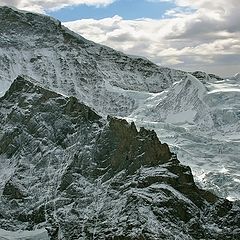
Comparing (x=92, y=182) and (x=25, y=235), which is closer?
(x=25, y=235)

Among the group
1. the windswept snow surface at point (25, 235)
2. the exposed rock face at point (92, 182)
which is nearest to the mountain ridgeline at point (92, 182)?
the exposed rock face at point (92, 182)

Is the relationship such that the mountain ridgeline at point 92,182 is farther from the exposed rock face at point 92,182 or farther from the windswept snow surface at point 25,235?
the windswept snow surface at point 25,235

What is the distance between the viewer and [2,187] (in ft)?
387

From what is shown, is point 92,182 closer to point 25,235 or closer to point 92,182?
point 92,182

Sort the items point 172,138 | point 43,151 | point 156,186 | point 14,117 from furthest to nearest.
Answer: point 172,138 → point 14,117 → point 43,151 → point 156,186

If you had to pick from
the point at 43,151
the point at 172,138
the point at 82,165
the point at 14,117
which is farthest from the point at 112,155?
the point at 172,138

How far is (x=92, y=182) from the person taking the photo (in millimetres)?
111562

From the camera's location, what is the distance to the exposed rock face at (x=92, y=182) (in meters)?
99.0

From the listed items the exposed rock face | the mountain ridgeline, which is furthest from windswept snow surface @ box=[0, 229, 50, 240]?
the exposed rock face

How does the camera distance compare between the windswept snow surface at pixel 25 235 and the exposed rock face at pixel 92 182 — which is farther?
the windswept snow surface at pixel 25 235

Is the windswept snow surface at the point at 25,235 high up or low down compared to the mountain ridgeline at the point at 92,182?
down

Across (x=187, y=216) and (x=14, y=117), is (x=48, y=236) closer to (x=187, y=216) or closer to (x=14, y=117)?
(x=187, y=216)

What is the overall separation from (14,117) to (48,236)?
35.3 metres

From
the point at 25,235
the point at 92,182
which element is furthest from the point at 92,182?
the point at 25,235
